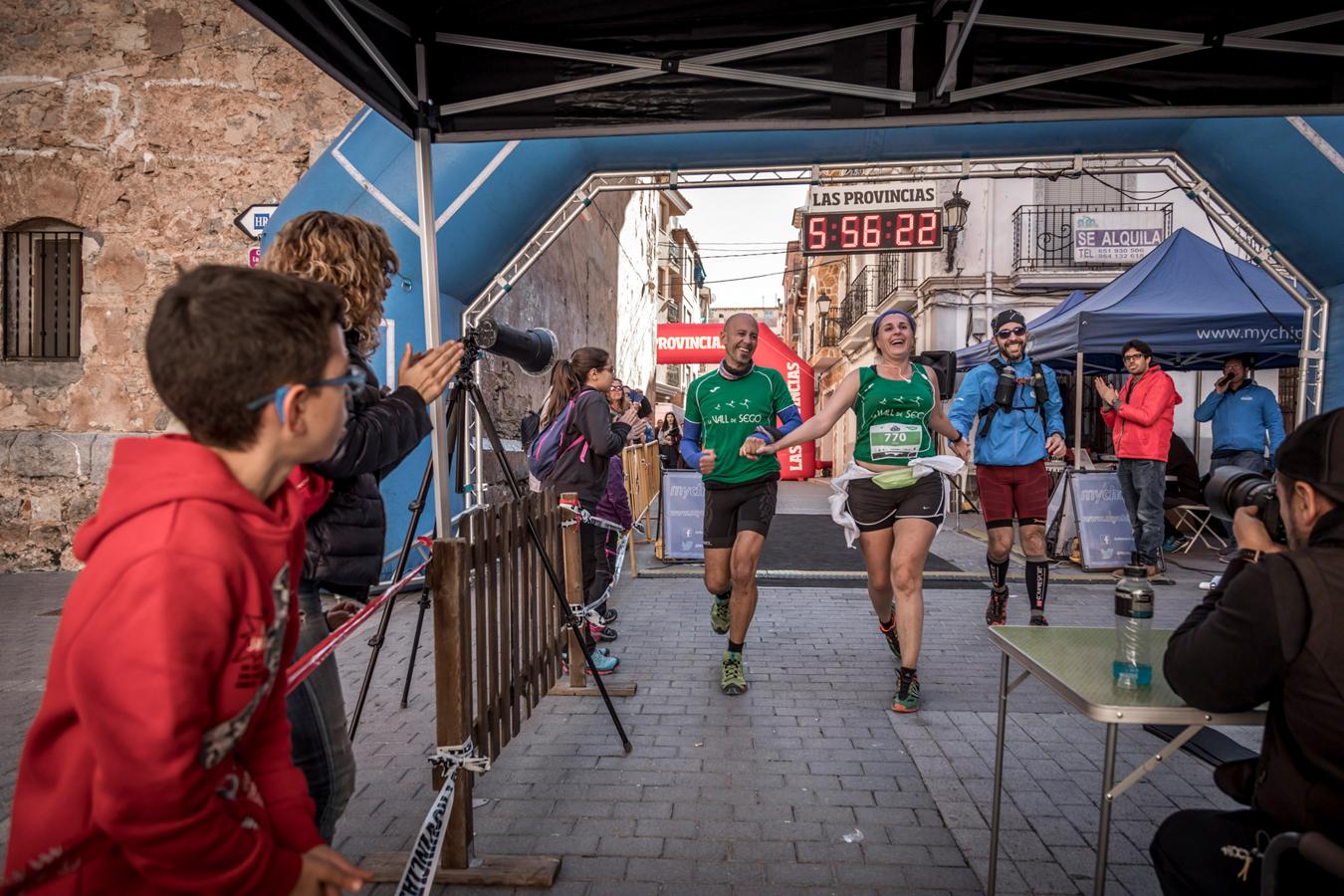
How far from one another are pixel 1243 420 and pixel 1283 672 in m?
7.62

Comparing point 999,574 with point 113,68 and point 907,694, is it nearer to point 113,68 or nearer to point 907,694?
point 907,694

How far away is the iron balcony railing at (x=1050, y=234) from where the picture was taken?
1678cm

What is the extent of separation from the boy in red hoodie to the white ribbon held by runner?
0.71 m

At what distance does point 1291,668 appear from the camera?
151 centimetres

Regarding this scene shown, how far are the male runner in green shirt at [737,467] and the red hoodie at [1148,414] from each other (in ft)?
15.7

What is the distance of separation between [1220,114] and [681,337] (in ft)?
58.2

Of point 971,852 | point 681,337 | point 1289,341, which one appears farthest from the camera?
point 681,337

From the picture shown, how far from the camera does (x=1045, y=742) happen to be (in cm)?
353

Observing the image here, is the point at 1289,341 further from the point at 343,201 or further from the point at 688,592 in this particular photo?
the point at 343,201

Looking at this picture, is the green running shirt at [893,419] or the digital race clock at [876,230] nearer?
the green running shirt at [893,419]

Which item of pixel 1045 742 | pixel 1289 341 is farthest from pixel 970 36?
pixel 1289 341

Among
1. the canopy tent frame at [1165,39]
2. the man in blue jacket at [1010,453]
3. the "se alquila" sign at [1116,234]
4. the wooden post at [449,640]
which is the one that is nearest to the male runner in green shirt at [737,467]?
the man in blue jacket at [1010,453]

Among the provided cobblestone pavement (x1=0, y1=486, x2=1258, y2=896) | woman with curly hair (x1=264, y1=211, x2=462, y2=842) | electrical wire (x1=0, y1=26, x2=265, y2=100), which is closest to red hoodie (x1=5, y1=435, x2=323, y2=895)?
woman with curly hair (x1=264, y1=211, x2=462, y2=842)

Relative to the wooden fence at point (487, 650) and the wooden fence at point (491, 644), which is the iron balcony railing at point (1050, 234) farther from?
the wooden fence at point (487, 650)
